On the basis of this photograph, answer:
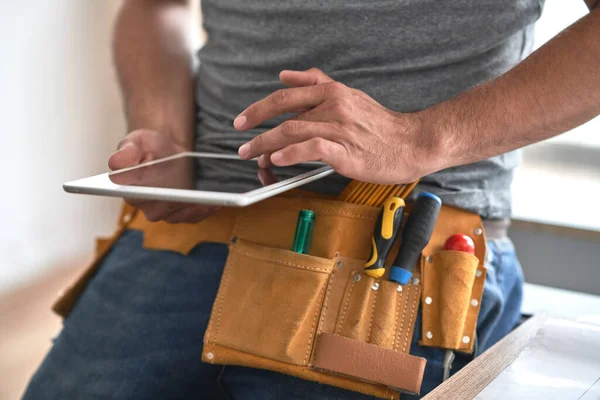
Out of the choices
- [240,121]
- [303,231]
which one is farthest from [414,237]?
[240,121]

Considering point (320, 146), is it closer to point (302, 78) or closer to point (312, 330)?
point (302, 78)

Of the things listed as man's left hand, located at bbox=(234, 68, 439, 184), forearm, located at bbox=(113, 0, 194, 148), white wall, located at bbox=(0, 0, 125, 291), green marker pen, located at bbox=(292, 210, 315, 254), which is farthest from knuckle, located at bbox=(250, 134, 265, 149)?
white wall, located at bbox=(0, 0, 125, 291)

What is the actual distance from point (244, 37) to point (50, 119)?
40.0 inches

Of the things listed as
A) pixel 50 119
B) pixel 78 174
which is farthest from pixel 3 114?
pixel 78 174

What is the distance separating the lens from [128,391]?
883 mm

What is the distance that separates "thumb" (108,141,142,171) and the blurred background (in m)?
0.79

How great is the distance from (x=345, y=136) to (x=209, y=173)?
333 millimetres

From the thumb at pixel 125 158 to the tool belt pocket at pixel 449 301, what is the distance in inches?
15.6

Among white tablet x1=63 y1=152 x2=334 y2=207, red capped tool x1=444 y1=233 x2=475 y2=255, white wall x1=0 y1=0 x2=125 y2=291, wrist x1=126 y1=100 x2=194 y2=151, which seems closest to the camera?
white tablet x1=63 y1=152 x2=334 y2=207

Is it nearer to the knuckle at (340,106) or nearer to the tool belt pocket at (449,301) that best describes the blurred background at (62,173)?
the tool belt pocket at (449,301)

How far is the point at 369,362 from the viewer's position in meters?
0.72

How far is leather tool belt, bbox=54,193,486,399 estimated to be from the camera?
0.74m

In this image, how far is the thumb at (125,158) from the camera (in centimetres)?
81

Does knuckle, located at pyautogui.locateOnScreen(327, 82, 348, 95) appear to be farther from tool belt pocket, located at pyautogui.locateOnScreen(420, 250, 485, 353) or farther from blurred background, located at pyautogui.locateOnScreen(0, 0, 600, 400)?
blurred background, located at pyautogui.locateOnScreen(0, 0, 600, 400)
